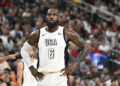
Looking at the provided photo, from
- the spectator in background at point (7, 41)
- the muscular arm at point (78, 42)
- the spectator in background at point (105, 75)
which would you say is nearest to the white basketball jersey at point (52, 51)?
the muscular arm at point (78, 42)

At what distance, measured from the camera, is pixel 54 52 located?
6383 mm

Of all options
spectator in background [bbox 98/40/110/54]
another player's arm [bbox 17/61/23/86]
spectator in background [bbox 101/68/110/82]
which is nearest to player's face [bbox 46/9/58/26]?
another player's arm [bbox 17/61/23/86]

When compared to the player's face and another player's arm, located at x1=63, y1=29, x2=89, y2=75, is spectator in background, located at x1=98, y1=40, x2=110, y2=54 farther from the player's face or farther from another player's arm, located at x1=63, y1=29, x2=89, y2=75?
the player's face

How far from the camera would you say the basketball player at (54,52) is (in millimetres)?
6340

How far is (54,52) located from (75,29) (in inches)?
395

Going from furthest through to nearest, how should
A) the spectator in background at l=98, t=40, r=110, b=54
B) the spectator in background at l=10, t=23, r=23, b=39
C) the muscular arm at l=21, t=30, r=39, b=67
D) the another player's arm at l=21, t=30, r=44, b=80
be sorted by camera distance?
the spectator in background at l=98, t=40, r=110, b=54
the spectator in background at l=10, t=23, r=23, b=39
the muscular arm at l=21, t=30, r=39, b=67
the another player's arm at l=21, t=30, r=44, b=80

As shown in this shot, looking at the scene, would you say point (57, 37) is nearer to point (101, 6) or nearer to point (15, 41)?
point (15, 41)

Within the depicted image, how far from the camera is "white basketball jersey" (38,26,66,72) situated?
6371 millimetres

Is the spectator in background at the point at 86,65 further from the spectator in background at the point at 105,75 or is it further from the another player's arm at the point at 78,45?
the another player's arm at the point at 78,45

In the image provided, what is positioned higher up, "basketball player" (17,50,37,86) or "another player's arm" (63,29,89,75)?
"another player's arm" (63,29,89,75)

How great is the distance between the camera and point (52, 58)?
6371 millimetres

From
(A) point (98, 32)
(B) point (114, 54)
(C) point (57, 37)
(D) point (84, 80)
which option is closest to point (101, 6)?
(A) point (98, 32)

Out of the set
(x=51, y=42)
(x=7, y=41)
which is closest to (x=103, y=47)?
(x=7, y=41)

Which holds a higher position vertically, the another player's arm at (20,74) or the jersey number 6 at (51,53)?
the jersey number 6 at (51,53)
